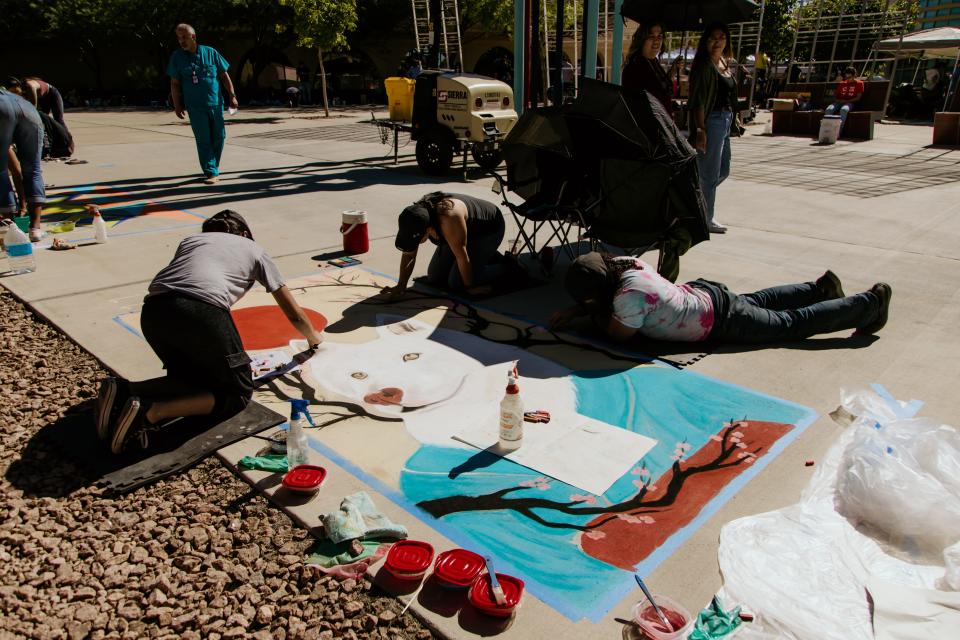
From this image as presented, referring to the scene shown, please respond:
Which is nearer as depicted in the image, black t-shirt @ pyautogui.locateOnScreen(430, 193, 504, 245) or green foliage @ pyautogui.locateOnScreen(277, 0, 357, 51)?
black t-shirt @ pyautogui.locateOnScreen(430, 193, 504, 245)

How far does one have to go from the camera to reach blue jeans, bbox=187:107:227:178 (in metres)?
9.87

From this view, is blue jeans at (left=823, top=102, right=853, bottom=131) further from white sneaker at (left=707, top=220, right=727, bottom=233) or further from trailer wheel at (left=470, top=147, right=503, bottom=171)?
white sneaker at (left=707, top=220, right=727, bottom=233)

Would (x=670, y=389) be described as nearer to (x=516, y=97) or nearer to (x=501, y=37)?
(x=516, y=97)

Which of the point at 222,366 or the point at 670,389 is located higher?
the point at 222,366

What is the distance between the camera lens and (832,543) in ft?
8.28

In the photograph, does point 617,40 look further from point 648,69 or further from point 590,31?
point 648,69

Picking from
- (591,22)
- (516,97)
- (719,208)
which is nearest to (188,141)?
(516,97)

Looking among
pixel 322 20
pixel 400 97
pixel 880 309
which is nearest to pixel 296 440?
pixel 880 309

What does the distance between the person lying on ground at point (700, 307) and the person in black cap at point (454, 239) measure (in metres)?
1.04

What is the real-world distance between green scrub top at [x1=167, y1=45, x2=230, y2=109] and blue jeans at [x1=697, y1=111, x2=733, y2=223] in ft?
22.1

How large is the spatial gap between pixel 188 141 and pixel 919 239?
1463 centimetres

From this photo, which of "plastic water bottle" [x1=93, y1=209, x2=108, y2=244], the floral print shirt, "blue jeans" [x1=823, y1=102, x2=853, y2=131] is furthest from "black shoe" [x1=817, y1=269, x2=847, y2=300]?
"blue jeans" [x1=823, y1=102, x2=853, y2=131]

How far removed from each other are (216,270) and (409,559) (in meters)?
1.93

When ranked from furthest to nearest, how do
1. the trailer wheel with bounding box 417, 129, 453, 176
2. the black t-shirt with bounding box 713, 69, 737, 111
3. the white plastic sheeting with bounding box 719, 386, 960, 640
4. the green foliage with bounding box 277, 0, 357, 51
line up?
the green foliage with bounding box 277, 0, 357, 51 → the trailer wheel with bounding box 417, 129, 453, 176 → the black t-shirt with bounding box 713, 69, 737, 111 → the white plastic sheeting with bounding box 719, 386, 960, 640
